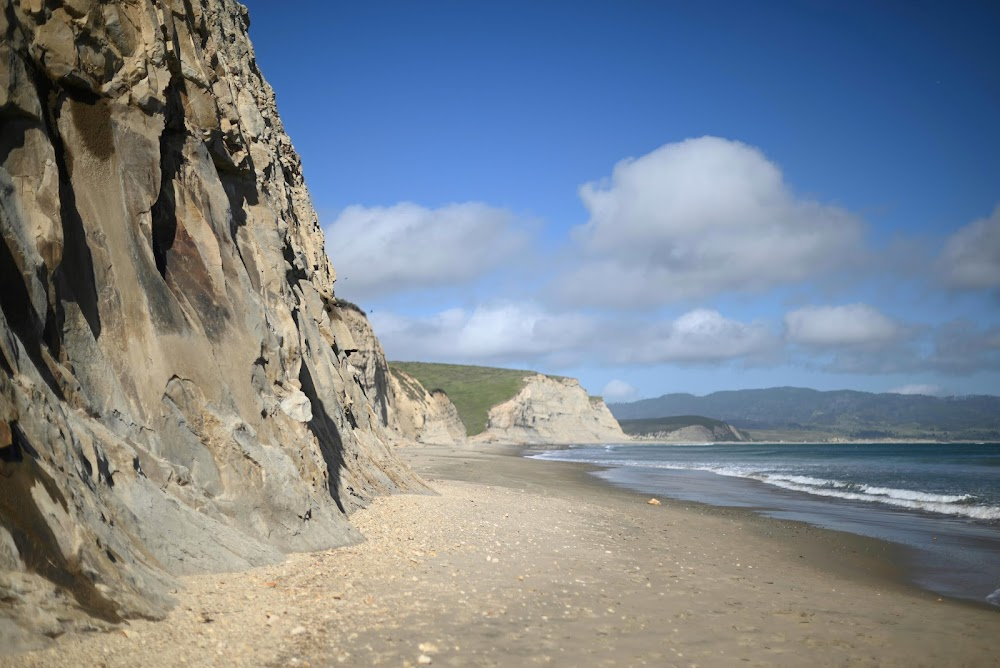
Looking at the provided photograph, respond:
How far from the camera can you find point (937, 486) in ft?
104

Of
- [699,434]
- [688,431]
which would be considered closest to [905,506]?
[688,431]

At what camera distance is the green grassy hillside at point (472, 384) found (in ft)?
398

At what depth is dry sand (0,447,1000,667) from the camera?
6180 millimetres

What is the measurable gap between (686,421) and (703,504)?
595 ft

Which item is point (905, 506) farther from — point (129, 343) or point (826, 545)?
point (129, 343)

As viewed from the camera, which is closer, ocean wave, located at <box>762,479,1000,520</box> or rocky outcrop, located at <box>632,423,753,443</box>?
ocean wave, located at <box>762,479,1000,520</box>

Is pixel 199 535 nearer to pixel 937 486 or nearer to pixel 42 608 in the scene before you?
pixel 42 608

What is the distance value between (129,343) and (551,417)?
118 meters

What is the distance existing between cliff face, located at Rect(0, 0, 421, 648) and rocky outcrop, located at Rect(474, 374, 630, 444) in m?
103

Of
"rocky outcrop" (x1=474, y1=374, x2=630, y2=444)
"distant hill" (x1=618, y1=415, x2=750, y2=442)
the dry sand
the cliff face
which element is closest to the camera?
the cliff face

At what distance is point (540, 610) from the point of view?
8094mm

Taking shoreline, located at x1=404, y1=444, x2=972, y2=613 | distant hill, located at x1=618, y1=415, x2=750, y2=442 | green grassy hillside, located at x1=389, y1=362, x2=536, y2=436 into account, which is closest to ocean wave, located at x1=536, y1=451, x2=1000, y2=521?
shoreline, located at x1=404, y1=444, x2=972, y2=613

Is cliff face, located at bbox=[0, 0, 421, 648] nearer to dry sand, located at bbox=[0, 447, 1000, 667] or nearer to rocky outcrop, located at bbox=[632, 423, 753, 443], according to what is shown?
dry sand, located at bbox=[0, 447, 1000, 667]

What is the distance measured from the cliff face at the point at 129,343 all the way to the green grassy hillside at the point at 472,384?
10052 cm
